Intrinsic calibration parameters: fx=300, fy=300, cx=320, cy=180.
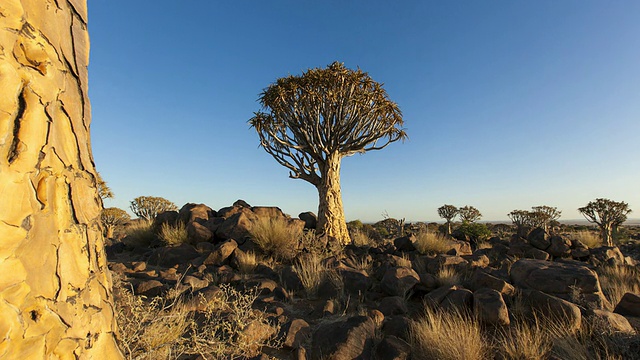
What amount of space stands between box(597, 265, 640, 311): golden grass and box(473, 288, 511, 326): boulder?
2.29m

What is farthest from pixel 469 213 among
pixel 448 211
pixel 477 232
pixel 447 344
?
pixel 447 344

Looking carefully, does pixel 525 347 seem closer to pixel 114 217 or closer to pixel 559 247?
pixel 559 247

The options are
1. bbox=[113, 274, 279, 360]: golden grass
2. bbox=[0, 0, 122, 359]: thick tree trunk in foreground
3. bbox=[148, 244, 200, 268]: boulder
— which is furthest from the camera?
bbox=[148, 244, 200, 268]: boulder

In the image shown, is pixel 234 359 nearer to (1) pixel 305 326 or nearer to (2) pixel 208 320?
(2) pixel 208 320

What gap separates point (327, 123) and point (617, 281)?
8.18 m

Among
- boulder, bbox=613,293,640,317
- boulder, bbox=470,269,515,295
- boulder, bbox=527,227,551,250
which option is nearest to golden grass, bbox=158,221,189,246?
boulder, bbox=470,269,515,295

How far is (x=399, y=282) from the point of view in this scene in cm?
519

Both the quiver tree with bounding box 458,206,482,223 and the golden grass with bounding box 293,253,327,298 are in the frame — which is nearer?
the golden grass with bounding box 293,253,327,298

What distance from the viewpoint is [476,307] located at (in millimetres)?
3811

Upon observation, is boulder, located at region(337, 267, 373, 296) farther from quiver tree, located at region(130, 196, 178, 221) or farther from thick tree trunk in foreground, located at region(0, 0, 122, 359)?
quiver tree, located at region(130, 196, 178, 221)

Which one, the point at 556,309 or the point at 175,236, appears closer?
the point at 556,309

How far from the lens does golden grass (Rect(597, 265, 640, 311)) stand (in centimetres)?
521

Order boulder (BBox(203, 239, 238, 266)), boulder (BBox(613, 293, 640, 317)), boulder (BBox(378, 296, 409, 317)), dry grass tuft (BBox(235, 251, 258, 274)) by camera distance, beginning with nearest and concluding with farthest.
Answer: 1. boulder (BBox(613, 293, 640, 317))
2. boulder (BBox(378, 296, 409, 317))
3. dry grass tuft (BBox(235, 251, 258, 274))
4. boulder (BBox(203, 239, 238, 266))

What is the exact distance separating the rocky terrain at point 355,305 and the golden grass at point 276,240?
50 millimetres
